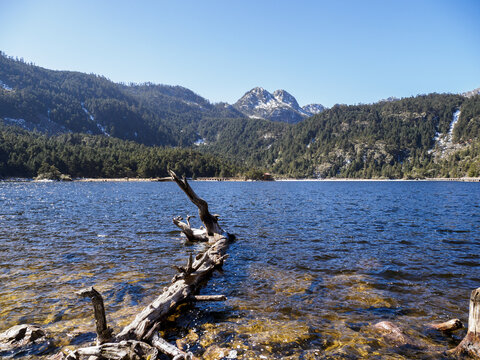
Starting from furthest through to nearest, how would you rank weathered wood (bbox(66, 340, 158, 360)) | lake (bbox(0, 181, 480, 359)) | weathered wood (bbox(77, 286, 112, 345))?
lake (bbox(0, 181, 480, 359)) → weathered wood (bbox(66, 340, 158, 360)) → weathered wood (bbox(77, 286, 112, 345))

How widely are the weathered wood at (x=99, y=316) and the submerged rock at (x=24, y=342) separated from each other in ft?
7.80

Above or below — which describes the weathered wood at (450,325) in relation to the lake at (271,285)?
above

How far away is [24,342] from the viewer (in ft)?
27.8

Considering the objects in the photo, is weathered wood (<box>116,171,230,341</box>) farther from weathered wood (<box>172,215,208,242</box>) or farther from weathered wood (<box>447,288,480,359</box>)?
weathered wood (<box>447,288,480,359</box>)

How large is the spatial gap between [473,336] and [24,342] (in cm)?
1334

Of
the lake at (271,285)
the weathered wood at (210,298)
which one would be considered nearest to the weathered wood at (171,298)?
the weathered wood at (210,298)

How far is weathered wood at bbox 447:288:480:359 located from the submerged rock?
1218cm

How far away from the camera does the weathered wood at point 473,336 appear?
25.0 ft

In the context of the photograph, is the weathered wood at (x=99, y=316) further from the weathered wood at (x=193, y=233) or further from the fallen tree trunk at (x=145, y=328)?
the weathered wood at (x=193, y=233)

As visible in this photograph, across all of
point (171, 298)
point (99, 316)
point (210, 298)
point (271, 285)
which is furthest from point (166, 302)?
point (271, 285)

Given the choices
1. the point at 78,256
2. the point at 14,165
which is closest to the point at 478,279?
the point at 78,256

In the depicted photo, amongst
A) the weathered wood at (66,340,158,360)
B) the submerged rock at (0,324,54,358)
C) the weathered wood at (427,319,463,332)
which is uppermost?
the weathered wood at (427,319,463,332)

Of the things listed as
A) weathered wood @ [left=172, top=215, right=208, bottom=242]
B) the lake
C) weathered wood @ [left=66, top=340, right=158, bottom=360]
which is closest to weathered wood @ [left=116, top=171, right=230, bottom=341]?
weathered wood @ [left=66, top=340, right=158, bottom=360]

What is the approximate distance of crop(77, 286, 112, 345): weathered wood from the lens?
6818 mm
